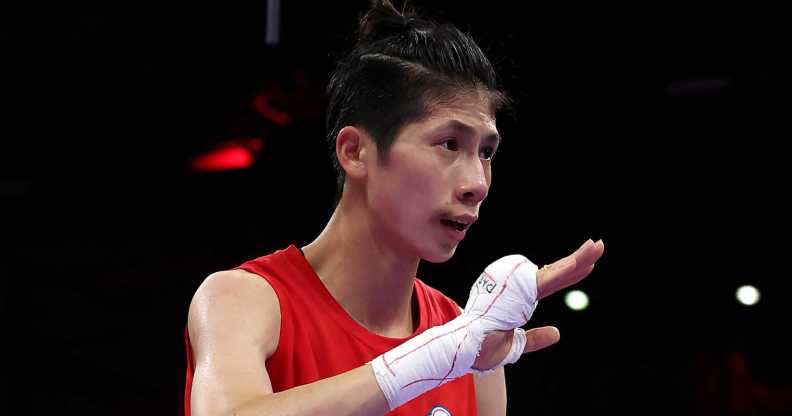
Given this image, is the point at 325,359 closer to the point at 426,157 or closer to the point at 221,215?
the point at 426,157

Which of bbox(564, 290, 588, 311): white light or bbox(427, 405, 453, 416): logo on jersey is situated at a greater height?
bbox(427, 405, 453, 416): logo on jersey

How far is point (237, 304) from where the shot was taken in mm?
1756

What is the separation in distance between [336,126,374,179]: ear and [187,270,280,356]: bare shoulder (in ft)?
1.02

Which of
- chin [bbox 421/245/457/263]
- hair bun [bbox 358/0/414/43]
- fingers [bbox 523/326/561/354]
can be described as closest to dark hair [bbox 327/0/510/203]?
hair bun [bbox 358/0/414/43]

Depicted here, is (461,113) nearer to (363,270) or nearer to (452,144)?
(452,144)

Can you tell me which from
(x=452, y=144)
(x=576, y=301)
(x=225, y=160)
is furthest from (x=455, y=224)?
(x=576, y=301)

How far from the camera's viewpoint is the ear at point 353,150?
1.95 m

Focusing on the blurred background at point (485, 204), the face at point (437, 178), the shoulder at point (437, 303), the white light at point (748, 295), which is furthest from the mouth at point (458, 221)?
the white light at point (748, 295)

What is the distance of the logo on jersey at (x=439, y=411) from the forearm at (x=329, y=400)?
0.41 metres

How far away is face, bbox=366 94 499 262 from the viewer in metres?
1.82

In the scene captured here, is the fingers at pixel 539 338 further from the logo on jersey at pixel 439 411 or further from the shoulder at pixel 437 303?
the shoulder at pixel 437 303

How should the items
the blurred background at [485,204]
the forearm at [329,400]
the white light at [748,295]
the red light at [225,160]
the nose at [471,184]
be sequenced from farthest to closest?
1. the white light at [748,295]
2. the red light at [225,160]
3. the blurred background at [485,204]
4. the nose at [471,184]
5. the forearm at [329,400]

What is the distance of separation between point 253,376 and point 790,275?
173 inches

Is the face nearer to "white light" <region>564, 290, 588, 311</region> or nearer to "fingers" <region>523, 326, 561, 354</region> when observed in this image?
"fingers" <region>523, 326, 561, 354</region>
